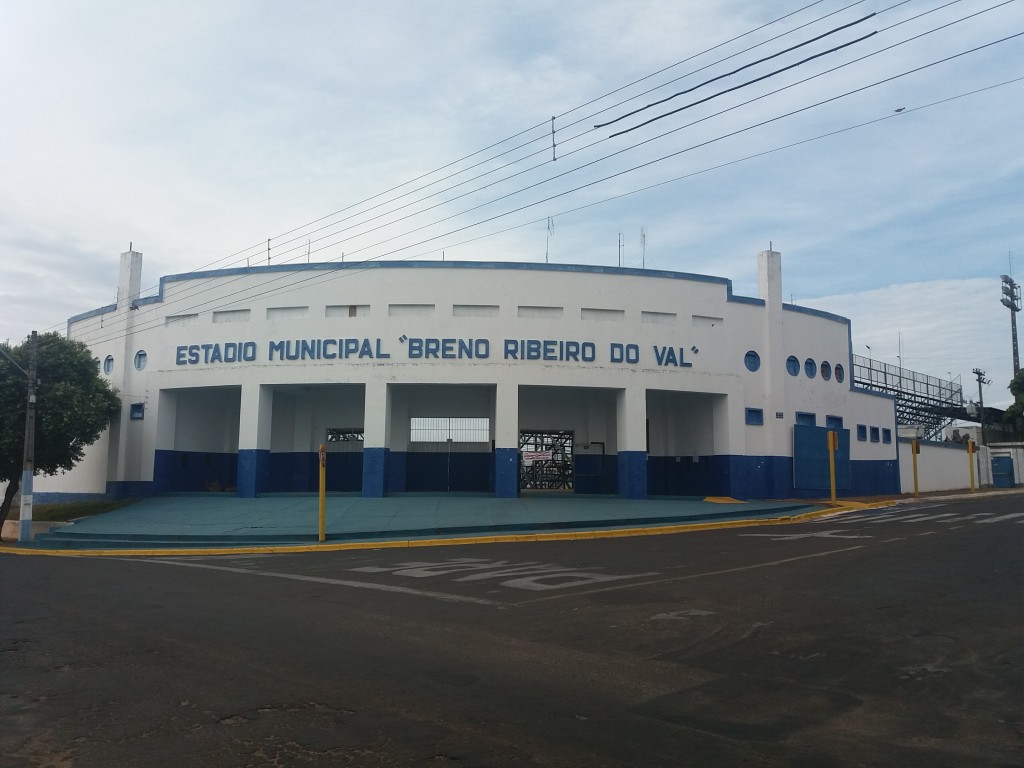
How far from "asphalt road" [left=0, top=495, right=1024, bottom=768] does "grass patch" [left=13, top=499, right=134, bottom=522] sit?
14.9 meters

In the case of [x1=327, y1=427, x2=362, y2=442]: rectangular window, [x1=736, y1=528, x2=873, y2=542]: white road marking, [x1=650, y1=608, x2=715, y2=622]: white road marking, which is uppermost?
[x1=327, y1=427, x2=362, y2=442]: rectangular window

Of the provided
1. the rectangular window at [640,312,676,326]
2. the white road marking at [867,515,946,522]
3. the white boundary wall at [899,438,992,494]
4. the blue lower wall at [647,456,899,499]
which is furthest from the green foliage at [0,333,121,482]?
the white boundary wall at [899,438,992,494]

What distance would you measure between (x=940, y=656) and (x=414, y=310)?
22.6 metres

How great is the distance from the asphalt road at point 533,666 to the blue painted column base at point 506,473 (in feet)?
44.3

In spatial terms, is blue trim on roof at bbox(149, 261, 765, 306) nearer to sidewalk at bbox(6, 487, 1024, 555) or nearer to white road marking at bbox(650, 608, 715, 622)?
sidewalk at bbox(6, 487, 1024, 555)

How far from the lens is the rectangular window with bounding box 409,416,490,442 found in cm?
3131

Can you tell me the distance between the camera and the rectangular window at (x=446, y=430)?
31.3 m

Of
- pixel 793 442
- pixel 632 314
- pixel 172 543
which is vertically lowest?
pixel 172 543

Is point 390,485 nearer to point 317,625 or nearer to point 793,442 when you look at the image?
point 793,442

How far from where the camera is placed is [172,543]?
20.9 metres

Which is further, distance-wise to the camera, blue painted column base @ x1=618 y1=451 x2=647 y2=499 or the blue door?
the blue door

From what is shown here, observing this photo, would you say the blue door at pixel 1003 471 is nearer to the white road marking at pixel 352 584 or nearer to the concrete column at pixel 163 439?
the concrete column at pixel 163 439

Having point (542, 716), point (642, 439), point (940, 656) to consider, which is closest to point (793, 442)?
point (642, 439)

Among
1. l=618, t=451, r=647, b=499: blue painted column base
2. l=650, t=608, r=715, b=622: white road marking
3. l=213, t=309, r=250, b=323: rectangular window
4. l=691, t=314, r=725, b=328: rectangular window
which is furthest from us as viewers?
l=213, t=309, r=250, b=323: rectangular window
